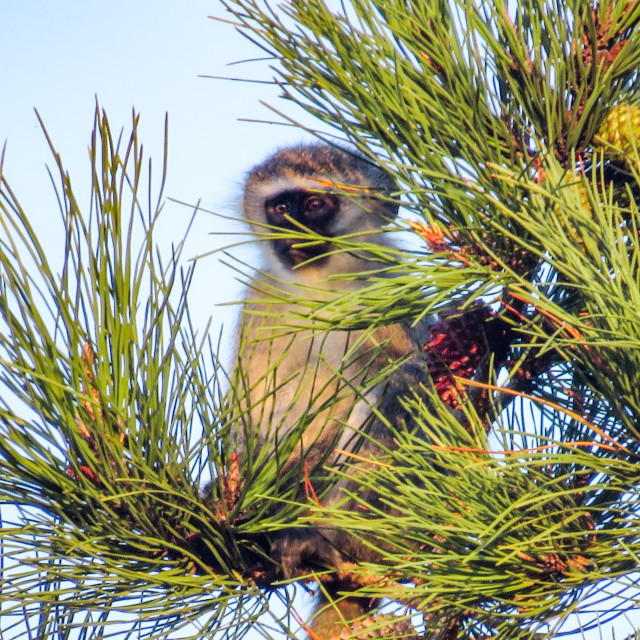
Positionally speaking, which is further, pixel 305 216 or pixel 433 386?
pixel 305 216

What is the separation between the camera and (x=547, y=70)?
1520 mm

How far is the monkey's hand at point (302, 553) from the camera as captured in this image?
2.21 meters

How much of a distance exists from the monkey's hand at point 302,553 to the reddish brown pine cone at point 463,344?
0.55m

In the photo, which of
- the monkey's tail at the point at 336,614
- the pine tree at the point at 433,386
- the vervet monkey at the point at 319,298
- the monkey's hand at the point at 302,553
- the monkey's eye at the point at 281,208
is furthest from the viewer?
the monkey's eye at the point at 281,208

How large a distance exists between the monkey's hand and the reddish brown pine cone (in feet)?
1.80

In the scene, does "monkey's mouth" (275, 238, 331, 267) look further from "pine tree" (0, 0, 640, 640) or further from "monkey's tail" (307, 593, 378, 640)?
"pine tree" (0, 0, 640, 640)

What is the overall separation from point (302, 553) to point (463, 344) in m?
0.97

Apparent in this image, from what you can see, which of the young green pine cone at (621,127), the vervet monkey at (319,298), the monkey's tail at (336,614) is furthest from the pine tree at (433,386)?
the vervet monkey at (319,298)

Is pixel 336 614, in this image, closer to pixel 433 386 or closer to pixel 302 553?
pixel 302 553

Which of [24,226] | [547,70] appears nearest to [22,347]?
[24,226]

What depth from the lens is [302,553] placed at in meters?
2.51

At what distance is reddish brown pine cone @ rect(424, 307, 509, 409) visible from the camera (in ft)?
6.05

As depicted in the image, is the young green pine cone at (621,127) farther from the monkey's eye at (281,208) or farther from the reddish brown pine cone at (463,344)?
the monkey's eye at (281,208)

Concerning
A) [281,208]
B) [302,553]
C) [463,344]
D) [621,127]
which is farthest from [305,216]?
[621,127]
